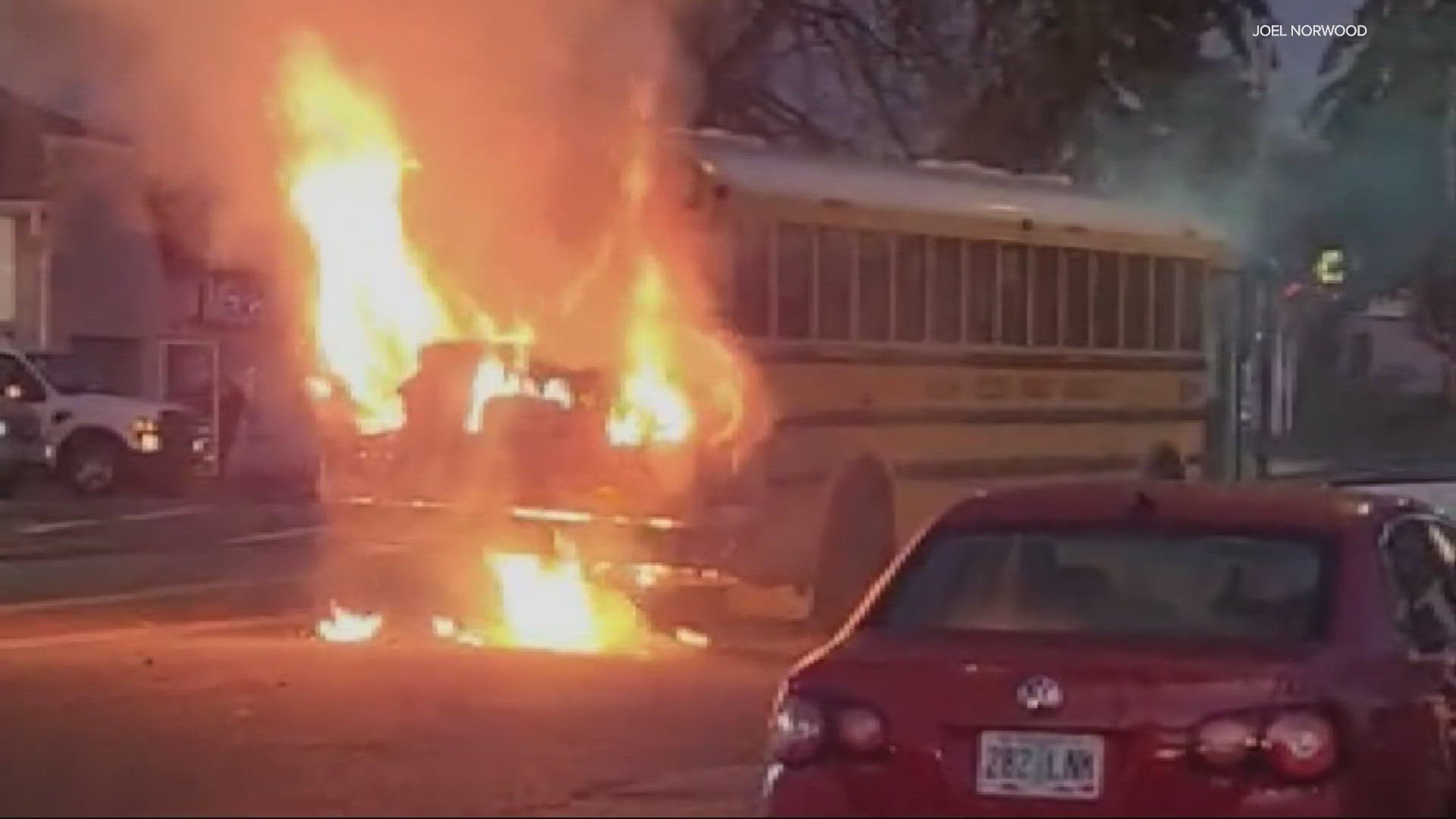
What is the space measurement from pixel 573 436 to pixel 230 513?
46.4 ft

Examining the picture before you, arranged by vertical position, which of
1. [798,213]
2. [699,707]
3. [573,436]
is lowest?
[699,707]

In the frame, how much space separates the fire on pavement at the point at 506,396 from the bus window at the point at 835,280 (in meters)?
0.99

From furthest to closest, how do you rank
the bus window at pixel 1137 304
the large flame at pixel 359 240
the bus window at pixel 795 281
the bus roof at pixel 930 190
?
the bus window at pixel 1137 304 < the large flame at pixel 359 240 < the bus roof at pixel 930 190 < the bus window at pixel 795 281

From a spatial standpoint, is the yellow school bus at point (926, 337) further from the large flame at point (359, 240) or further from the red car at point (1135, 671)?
the red car at point (1135, 671)

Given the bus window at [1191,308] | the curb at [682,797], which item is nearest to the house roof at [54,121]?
the bus window at [1191,308]

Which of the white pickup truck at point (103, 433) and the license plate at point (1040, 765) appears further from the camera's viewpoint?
the white pickup truck at point (103, 433)

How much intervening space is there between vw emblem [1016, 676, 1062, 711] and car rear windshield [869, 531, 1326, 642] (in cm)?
50

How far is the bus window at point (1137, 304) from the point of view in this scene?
78.5ft

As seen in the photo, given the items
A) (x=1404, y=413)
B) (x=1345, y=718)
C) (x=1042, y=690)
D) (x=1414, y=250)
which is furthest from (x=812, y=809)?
(x=1404, y=413)

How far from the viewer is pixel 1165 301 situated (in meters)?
24.6

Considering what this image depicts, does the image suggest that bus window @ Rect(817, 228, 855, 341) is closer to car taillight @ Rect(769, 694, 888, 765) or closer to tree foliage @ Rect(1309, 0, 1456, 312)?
car taillight @ Rect(769, 694, 888, 765)

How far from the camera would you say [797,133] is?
121 feet

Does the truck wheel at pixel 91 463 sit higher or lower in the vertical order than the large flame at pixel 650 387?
lower

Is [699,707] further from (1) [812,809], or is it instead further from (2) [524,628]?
(1) [812,809]
